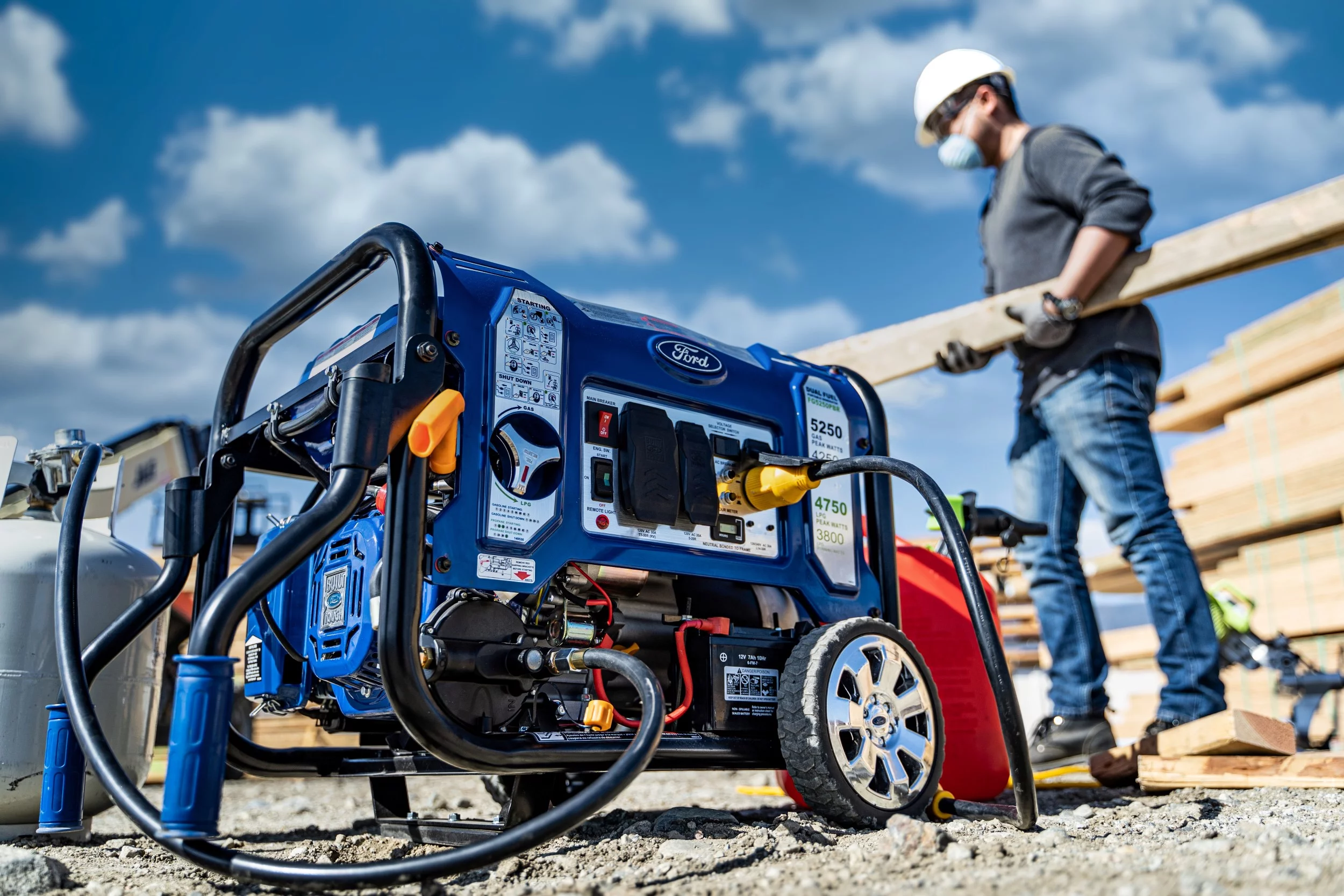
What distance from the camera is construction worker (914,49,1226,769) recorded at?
9.39 ft

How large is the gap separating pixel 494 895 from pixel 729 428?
1.12 meters

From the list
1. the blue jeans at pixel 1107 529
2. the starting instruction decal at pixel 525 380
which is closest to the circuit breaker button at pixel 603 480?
the starting instruction decal at pixel 525 380

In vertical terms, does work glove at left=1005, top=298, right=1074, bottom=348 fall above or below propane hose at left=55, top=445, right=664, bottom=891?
above

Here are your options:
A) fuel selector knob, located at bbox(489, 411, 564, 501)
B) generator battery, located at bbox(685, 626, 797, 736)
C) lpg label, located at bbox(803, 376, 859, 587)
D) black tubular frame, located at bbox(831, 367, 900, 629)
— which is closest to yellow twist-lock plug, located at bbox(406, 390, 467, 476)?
fuel selector knob, located at bbox(489, 411, 564, 501)

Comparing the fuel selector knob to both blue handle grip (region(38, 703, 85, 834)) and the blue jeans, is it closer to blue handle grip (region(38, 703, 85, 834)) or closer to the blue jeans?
blue handle grip (region(38, 703, 85, 834))

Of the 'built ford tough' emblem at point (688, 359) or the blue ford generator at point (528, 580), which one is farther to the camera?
the 'built ford tough' emblem at point (688, 359)

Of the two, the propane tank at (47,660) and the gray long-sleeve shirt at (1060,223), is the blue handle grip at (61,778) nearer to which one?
the propane tank at (47,660)

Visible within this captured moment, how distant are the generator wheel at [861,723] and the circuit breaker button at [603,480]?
19.2 inches

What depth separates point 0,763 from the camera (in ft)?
7.15

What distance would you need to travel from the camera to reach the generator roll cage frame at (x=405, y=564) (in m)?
1.61

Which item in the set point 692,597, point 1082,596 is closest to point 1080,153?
point 1082,596

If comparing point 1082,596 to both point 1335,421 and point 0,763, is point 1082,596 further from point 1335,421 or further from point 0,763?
point 0,763

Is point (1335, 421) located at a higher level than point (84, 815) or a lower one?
higher

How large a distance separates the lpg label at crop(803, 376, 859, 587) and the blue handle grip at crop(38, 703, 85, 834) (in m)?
1.54
